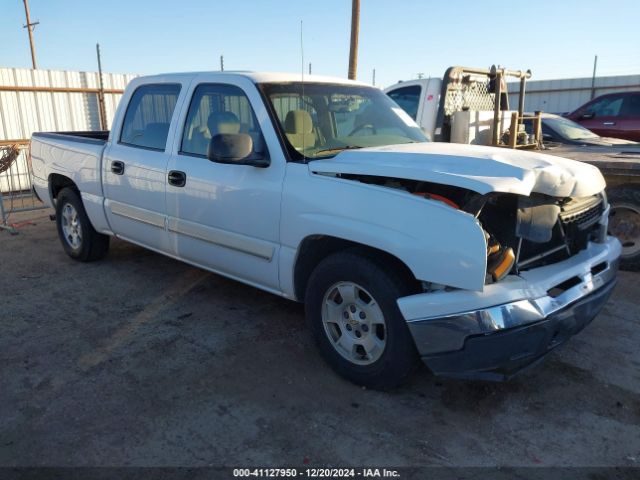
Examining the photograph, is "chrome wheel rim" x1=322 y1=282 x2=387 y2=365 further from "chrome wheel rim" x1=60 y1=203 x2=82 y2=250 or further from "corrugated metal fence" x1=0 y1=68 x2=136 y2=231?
"corrugated metal fence" x1=0 y1=68 x2=136 y2=231

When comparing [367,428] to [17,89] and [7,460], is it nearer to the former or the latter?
[7,460]

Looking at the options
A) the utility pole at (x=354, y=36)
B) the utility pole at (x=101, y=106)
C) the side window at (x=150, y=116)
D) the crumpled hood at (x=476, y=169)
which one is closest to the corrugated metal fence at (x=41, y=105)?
the utility pole at (x=101, y=106)

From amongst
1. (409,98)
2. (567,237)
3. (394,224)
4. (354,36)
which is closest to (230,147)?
(394,224)

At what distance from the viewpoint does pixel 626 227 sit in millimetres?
5688

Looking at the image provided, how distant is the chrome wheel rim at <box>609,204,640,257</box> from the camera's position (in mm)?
5605

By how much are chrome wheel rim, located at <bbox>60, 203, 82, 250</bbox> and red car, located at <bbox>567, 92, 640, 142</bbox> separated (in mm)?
10345

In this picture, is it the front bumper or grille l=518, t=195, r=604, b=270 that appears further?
grille l=518, t=195, r=604, b=270

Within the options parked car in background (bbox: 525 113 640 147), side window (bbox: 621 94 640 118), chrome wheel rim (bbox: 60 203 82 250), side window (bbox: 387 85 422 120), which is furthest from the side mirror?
side window (bbox: 621 94 640 118)

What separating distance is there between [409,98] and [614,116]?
6.21 metres

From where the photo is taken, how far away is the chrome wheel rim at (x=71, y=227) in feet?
19.6

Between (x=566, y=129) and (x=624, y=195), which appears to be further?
(x=566, y=129)

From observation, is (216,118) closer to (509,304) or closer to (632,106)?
(509,304)

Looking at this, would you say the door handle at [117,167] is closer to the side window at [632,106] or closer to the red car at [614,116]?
the red car at [614,116]

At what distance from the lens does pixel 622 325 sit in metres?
4.36
